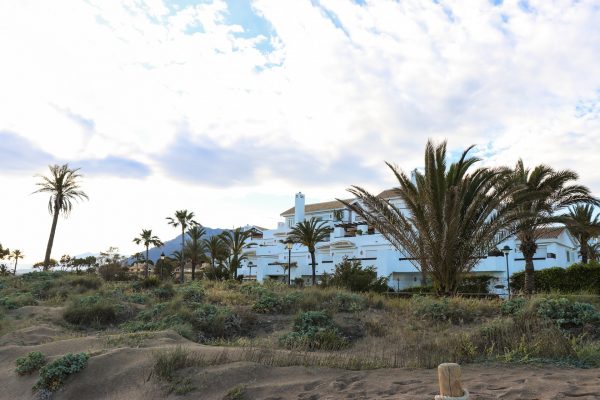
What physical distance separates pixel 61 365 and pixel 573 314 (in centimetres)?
1013

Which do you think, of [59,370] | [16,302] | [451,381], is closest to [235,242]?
[16,302]

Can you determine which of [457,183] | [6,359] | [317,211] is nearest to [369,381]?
[6,359]

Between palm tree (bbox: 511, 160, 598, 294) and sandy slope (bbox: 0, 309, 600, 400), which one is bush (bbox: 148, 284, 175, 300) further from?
palm tree (bbox: 511, 160, 598, 294)

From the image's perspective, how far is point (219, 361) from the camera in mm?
6930

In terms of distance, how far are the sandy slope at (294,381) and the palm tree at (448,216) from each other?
8.55 m

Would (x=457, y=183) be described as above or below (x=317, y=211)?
below

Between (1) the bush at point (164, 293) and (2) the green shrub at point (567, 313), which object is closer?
(2) the green shrub at point (567, 313)

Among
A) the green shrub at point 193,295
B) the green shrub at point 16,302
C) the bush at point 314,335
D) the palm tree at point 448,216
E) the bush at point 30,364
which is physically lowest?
the bush at point 30,364

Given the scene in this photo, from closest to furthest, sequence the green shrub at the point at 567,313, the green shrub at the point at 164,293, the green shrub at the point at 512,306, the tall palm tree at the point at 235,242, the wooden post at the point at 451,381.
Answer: the wooden post at the point at 451,381
the green shrub at the point at 567,313
the green shrub at the point at 512,306
the green shrub at the point at 164,293
the tall palm tree at the point at 235,242

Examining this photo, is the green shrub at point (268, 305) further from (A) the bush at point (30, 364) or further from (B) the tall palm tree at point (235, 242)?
(B) the tall palm tree at point (235, 242)

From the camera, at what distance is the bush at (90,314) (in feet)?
42.2

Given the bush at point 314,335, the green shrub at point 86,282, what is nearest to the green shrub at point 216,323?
the bush at point 314,335

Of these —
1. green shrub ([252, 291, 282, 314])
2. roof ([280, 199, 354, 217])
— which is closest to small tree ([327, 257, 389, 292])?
green shrub ([252, 291, 282, 314])

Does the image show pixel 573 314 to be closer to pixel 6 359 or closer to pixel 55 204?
pixel 6 359
